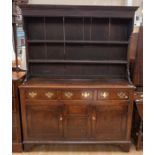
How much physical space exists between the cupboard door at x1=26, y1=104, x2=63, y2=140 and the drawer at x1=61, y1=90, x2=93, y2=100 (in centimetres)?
16

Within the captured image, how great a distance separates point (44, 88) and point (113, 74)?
1.03 meters

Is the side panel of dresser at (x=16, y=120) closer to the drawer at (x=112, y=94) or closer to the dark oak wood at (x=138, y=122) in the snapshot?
the drawer at (x=112, y=94)


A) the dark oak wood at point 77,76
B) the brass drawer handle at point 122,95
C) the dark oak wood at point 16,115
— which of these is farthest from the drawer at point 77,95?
the dark oak wood at point 16,115

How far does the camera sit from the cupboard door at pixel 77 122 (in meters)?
2.37

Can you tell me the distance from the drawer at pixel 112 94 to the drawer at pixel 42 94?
0.56 meters

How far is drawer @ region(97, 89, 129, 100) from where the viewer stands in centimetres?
232

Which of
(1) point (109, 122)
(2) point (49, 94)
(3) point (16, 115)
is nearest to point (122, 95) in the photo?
(1) point (109, 122)

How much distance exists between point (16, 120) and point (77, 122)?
2.57 feet

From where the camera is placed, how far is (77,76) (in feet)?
8.84

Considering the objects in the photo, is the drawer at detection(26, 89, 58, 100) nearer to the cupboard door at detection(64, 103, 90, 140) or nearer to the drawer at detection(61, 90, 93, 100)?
the drawer at detection(61, 90, 93, 100)

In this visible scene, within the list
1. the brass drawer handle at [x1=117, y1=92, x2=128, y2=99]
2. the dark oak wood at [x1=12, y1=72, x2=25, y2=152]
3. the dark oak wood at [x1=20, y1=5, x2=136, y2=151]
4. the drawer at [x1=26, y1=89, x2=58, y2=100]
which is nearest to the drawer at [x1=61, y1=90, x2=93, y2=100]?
the dark oak wood at [x1=20, y1=5, x2=136, y2=151]

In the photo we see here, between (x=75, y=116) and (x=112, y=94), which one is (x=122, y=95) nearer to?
(x=112, y=94)

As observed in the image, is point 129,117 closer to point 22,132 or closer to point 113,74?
point 113,74
